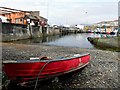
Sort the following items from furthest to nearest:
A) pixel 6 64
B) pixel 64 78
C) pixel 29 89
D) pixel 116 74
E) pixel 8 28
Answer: pixel 8 28, pixel 116 74, pixel 64 78, pixel 29 89, pixel 6 64

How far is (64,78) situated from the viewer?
1166 cm

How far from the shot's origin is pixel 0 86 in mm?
9938

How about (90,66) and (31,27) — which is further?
(31,27)

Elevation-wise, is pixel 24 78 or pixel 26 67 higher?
pixel 26 67

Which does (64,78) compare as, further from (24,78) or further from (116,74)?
(116,74)

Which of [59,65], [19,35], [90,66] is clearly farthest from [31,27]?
[59,65]

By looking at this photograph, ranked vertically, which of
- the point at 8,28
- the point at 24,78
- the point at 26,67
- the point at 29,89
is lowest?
the point at 29,89

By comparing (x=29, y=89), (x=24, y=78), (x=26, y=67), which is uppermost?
(x=26, y=67)

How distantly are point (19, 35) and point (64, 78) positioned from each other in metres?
37.5

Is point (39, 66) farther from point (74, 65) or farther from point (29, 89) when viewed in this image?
point (74, 65)

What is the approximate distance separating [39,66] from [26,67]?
2.23 feet

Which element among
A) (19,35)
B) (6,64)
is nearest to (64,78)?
(6,64)

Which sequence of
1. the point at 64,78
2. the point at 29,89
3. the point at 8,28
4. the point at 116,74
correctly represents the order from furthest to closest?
1. the point at 8,28
2. the point at 116,74
3. the point at 64,78
4. the point at 29,89

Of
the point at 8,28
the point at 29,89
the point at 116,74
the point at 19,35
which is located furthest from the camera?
the point at 19,35
